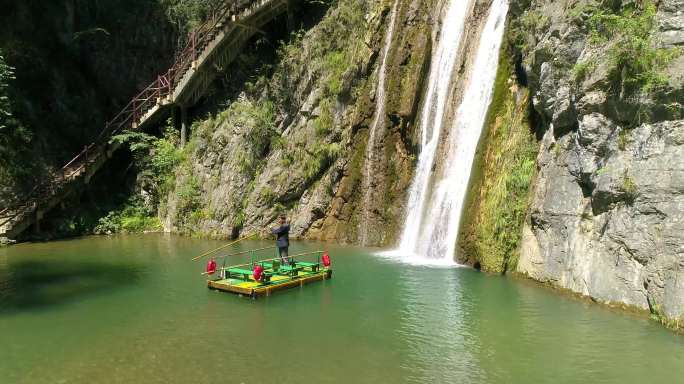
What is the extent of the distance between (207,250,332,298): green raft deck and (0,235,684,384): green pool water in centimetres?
23

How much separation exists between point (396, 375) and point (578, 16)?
31.0 feet

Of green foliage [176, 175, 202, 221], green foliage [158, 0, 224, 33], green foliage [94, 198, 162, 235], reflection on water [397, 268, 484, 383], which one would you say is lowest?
reflection on water [397, 268, 484, 383]

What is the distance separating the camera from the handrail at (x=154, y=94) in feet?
82.5

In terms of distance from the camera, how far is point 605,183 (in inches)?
469

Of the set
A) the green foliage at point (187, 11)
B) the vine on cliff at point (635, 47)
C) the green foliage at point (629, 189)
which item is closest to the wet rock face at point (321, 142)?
the green foliage at point (187, 11)

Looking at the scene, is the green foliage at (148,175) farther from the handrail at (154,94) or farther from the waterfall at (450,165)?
the waterfall at (450,165)

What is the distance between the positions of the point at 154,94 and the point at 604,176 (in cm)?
2202

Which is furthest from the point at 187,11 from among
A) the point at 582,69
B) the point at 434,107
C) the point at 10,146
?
the point at 582,69

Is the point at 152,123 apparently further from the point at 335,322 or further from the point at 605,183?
the point at 605,183

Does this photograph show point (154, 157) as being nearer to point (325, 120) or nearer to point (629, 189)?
point (325, 120)

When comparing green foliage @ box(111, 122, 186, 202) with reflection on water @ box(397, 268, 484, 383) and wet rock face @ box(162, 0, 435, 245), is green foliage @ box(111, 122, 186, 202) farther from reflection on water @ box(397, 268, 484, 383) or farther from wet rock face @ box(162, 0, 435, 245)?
reflection on water @ box(397, 268, 484, 383)

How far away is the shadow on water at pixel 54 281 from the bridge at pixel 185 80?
827 cm

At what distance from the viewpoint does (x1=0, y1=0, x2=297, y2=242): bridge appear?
25.8m

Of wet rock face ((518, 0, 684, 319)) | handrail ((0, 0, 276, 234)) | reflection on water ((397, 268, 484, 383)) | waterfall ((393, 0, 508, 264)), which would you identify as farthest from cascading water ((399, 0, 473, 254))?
handrail ((0, 0, 276, 234))
